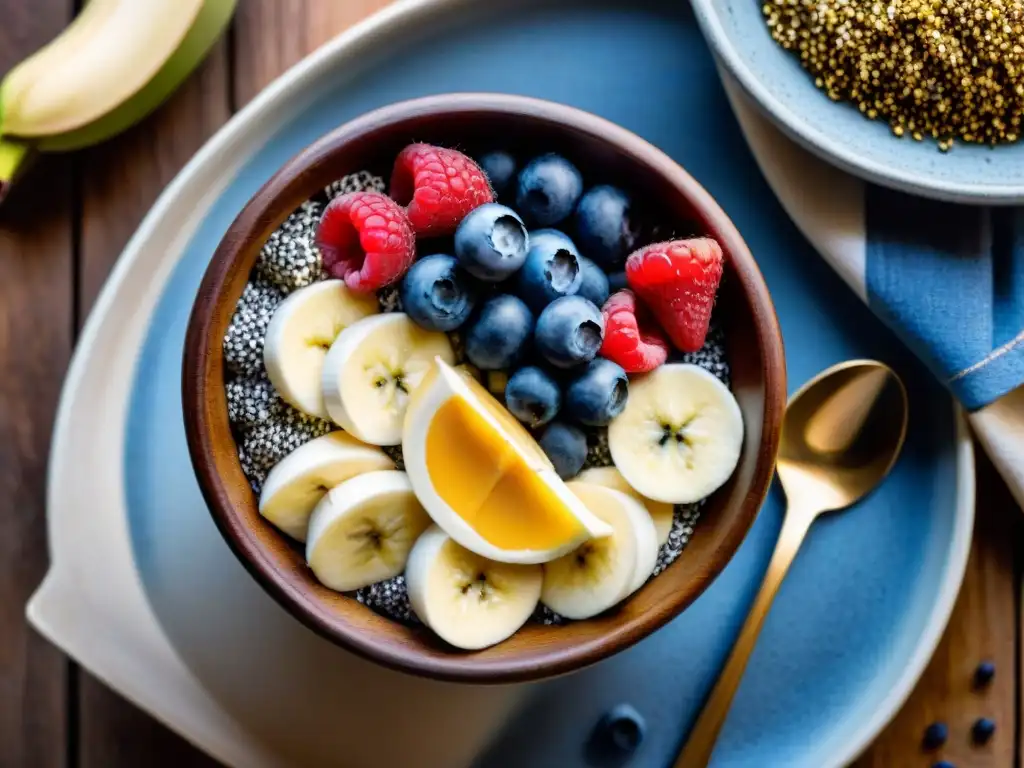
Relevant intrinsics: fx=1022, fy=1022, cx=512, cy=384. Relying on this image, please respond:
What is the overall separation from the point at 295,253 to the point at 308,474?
191 mm

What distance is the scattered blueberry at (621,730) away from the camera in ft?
3.28

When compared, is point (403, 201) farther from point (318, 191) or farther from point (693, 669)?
point (693, 669)

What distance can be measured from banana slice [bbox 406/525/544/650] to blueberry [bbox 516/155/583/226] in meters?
0.29

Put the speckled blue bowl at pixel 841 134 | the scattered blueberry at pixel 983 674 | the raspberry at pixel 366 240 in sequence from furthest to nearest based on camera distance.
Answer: the scattered blueberry at pixel 983 674 → the speckled blue bowl at pixel 841 134 → the raspberry at pixel 366 240

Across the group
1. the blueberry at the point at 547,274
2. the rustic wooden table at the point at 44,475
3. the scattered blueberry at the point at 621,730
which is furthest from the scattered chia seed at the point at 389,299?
the scattered blueberry at the point at 621,730

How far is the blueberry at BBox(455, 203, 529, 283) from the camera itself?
2.74ft

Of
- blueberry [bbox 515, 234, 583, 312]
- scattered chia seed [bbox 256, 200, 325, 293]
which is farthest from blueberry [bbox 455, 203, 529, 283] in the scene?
scattered chia seed [bbox 256, 200, 325, 293]

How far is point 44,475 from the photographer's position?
3.68ft

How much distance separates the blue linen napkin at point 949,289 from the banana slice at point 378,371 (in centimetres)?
44

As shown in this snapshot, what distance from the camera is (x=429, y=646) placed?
872mm

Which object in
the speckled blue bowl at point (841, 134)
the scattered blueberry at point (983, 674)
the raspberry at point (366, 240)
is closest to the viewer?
the raspberry at point (366, 240)

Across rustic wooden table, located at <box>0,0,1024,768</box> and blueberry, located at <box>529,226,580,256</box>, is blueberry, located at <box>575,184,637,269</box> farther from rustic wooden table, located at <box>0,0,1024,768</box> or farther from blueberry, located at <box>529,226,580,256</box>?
rustic wooden table, located at <box>0,0,1024,768</box>

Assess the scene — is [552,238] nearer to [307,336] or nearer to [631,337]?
[631,337]

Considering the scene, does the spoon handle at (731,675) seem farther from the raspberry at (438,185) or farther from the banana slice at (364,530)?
the raspberry at (438,185)
